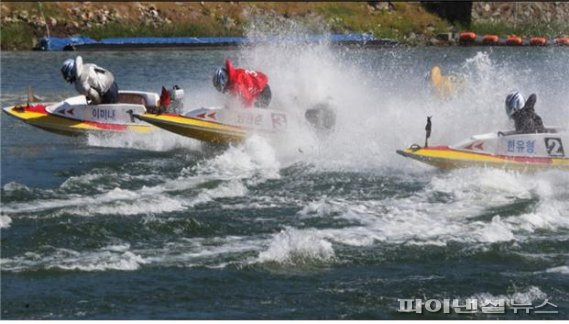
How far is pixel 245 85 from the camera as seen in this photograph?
27.3 metres

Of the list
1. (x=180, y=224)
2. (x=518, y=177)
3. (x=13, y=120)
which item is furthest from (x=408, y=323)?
(x=13, y=120)

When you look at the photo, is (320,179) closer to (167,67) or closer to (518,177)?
(518,177)

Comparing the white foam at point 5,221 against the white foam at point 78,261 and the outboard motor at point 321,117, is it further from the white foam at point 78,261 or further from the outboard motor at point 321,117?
the outboard motor at point 321,117

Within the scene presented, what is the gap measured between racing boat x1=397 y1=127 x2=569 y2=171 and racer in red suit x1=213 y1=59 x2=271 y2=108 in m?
5.03

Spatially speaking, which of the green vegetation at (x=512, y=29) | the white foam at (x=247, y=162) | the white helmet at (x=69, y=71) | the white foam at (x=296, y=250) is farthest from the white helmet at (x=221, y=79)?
the green vegetation at (x=512, y=29)

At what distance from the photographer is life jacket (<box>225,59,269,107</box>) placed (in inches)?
1074

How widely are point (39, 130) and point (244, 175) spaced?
32.2 ft

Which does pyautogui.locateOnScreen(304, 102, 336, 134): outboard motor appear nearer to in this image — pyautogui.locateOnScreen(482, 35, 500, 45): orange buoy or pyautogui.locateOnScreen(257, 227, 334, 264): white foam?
pyautogui.locateOnScreen(257, 227, 334, 264): white foam

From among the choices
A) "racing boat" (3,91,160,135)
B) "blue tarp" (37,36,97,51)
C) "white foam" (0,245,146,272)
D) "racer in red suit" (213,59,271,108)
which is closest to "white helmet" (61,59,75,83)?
"racing boat" (3,91,160,135)

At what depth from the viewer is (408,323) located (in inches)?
609

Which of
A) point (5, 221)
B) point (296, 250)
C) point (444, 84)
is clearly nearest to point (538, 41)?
point (444, 84)

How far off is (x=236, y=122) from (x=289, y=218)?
676 cm

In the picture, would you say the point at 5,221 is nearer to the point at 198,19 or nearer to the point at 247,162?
the point at 247,162

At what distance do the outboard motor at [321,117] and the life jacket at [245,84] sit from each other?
1.28 metres
